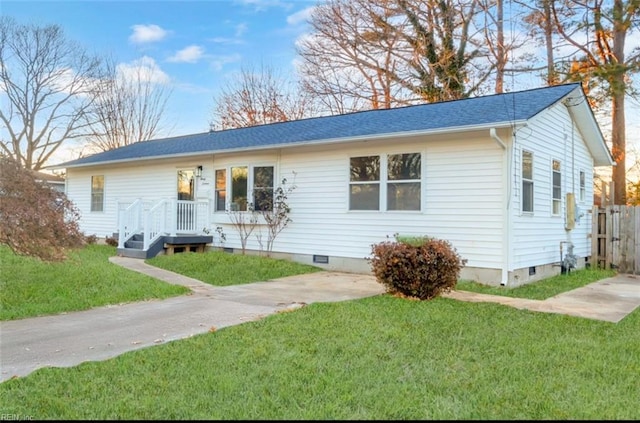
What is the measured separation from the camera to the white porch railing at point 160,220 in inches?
456

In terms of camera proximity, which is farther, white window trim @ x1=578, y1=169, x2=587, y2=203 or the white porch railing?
white window trim @ x1=578, y1=169, x2=587, y2=203

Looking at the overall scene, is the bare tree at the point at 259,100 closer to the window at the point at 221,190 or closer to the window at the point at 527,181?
the window at the point at 221,190

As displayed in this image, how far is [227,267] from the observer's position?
9703 mm

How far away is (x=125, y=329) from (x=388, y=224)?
5.88 metres

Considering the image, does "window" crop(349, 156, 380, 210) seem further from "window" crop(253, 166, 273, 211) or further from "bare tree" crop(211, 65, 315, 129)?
"bare tree" crop(211, 65, 315, 129)

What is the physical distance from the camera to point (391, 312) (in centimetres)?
580

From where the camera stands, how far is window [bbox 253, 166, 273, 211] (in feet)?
37.5

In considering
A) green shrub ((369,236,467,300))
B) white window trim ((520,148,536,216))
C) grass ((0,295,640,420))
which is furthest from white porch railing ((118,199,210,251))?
white window trim ((520,148,536,216))

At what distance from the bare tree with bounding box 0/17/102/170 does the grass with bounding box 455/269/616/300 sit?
2240cm

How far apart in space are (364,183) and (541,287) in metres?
4.02

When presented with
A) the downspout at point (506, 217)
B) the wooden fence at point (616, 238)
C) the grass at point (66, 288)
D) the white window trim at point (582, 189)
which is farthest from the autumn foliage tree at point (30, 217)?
the wooden fence at point (616, 238)

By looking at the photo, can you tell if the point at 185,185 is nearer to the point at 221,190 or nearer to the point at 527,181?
the point at 221,190

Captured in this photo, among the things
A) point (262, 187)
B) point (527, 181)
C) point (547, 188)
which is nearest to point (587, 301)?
point (527, 181)

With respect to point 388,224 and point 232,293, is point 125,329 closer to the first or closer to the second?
point 232,293
